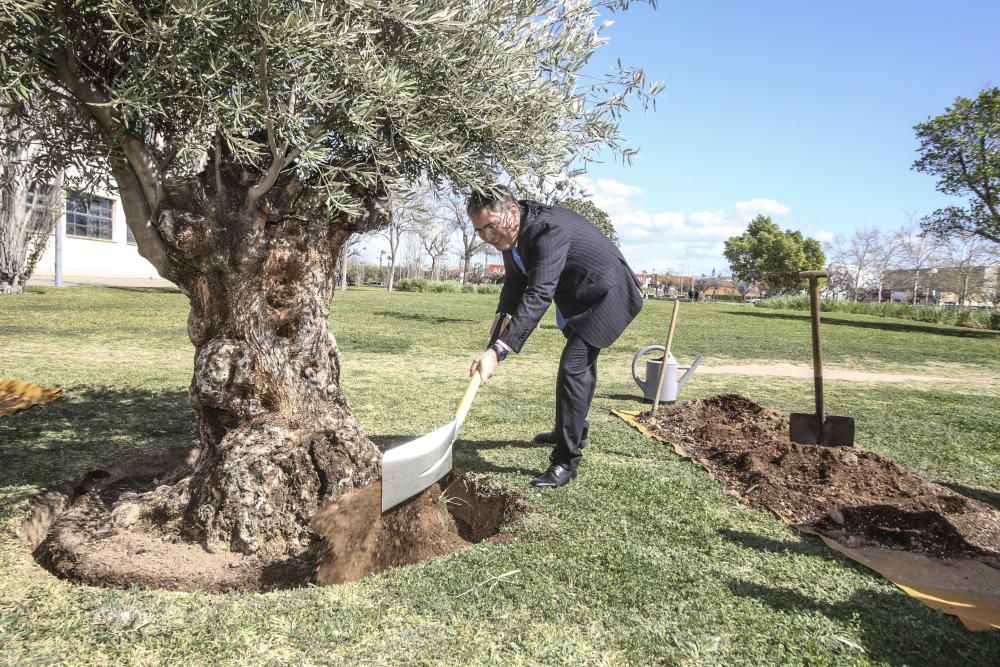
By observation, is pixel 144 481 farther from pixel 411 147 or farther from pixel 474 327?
pixel 474 327

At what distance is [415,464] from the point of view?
119 inches

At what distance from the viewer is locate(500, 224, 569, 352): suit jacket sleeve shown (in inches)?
144

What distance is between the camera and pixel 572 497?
150 inches

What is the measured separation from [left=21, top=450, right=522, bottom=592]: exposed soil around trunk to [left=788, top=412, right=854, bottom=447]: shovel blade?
2.16 m

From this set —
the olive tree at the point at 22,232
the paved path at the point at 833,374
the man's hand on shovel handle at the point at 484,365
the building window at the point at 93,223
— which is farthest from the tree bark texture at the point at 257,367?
the building window at the point at 93,223

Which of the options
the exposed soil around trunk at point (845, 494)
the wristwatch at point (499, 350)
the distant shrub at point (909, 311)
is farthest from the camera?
the distant shrub at point (909, 311)

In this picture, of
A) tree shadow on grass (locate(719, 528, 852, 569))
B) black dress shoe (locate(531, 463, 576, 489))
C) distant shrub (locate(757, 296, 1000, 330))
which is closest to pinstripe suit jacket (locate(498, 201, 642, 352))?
black dress shoe (locate(531, 463, 576, 489))

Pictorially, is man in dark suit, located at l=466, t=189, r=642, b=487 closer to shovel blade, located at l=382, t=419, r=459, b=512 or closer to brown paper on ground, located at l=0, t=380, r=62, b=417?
shovel blade, located at l=382, t=419, r=459, b=512

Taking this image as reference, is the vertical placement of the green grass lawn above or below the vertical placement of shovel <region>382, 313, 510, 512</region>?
below

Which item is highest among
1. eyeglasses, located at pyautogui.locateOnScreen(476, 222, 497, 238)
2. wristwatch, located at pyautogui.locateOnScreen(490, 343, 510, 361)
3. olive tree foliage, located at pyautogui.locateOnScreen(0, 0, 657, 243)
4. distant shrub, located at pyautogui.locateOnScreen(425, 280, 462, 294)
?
olive tree foliage, located at pyautogui.locateOnScreen(0, 0, 657, 243)

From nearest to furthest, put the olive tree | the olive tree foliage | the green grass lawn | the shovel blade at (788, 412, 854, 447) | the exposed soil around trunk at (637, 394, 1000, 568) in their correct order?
1. the green grass lawn
2. the olive tree foliage
3. the exposed soil around trunk at (637, 394, 1000, 568)
4. the shovel blade at (788, 412, 854, 447)
5. the olive tree

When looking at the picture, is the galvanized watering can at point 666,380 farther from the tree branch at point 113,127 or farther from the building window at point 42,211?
the building window at point 42,211

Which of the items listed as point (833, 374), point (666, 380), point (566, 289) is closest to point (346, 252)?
point (833, 374)

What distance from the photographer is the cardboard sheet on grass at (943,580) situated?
267cm
